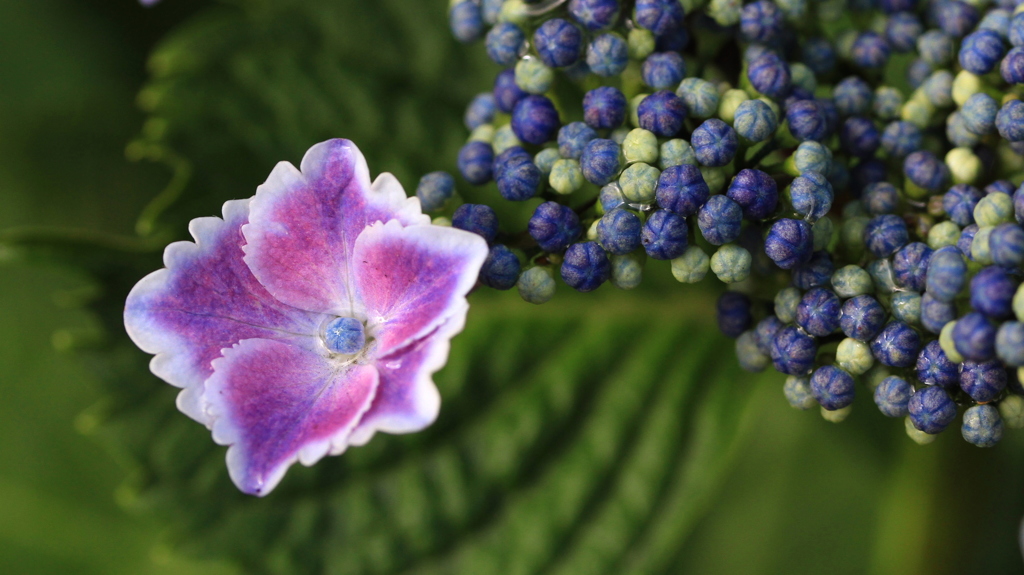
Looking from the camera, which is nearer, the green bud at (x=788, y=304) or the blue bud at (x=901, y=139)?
the green bud at (x=788, y=304)

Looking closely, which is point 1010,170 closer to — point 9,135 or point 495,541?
point 495,541

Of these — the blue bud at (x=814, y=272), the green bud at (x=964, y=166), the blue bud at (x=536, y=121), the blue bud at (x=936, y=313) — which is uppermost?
the green bud at (x=964, y=166)

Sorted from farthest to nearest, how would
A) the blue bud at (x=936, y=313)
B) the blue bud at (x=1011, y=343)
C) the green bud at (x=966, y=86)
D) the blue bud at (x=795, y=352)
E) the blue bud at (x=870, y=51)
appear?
the blue bud at (x=870, y=51), the green bud at (x=966, y=86), the blue bud at (x=795, y=352), the blue bud at (x=936, y=313), the blue bud at (x=1011, y=343)

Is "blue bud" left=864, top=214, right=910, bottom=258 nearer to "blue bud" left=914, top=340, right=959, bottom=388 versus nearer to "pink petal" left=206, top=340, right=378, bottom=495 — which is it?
"blue bud" left=914, top=340, right=959, bottom=388

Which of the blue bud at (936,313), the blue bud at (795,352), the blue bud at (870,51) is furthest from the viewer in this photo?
the blue bud at (870,51)

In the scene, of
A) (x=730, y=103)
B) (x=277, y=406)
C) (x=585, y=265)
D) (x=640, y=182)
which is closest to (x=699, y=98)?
(x=730, y=103)

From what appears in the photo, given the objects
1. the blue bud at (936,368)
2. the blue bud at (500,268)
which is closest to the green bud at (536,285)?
the blue bud at (500,268)

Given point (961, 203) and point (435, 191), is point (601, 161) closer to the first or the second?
point (435, 191)

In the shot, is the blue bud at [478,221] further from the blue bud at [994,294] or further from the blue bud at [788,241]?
the blue bud at [994,294]
